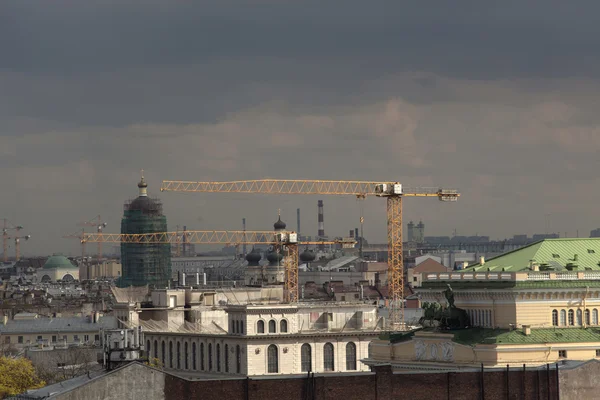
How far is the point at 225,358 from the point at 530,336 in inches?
2265

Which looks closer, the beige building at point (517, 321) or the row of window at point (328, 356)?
the beige building at point (517, 321)

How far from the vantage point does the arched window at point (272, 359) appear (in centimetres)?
16512

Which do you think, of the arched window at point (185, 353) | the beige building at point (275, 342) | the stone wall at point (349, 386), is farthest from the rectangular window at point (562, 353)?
the arched window at point (185, 353)

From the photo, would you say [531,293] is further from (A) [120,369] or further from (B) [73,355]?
(B) [73,355]

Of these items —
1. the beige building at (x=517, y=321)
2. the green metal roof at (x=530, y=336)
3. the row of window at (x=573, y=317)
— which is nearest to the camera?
the beige building at (x=517, y=321)

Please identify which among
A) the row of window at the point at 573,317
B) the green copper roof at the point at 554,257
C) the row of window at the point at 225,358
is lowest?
the row of window at the point at 225,358

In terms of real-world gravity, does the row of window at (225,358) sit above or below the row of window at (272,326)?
below

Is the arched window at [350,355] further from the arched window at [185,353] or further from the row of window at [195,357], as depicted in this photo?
the arched window at [185,353]

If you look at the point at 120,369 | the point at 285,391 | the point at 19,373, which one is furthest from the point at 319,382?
the point at 19,373

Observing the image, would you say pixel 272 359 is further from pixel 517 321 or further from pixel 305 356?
pixel 517 321

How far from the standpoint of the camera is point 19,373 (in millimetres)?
142625

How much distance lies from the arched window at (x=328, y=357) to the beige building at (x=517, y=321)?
42.2 meters

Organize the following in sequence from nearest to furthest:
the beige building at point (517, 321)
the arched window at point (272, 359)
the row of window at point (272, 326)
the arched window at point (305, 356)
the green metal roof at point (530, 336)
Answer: the beige building at point (517, 321)
the green metal roof at point (530, 336)
the arched window at point (272, 359)
the arched window at point (305, 356)
the row of window at point (272, 326)

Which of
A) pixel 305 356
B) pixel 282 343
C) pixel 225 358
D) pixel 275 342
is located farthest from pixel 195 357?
pixel 305 356
